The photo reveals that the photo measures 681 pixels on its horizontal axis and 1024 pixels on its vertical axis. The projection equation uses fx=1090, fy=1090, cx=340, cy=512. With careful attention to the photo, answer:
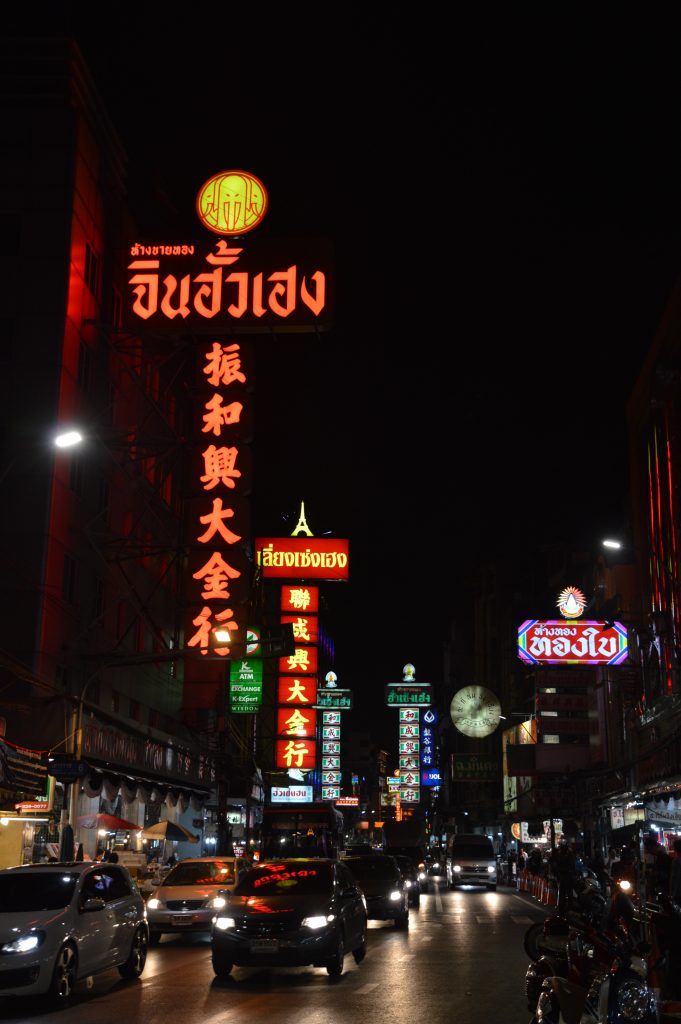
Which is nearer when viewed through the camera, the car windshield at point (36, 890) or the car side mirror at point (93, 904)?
the car windshield at point (36, 890)

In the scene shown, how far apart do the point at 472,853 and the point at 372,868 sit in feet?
74.2

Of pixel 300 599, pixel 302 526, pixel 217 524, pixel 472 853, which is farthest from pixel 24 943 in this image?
pixel 302 526

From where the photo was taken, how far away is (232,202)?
38125 millimetres

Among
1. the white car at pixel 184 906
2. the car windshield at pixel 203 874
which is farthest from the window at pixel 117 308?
the white car at pixel 184 906

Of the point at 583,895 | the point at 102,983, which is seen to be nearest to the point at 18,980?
the point at 102,983

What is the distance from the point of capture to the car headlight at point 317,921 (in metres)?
15.4

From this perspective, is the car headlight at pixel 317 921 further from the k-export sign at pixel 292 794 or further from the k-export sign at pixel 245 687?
the k-export sign at pixel 292 794

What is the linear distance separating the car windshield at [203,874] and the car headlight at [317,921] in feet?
23.2

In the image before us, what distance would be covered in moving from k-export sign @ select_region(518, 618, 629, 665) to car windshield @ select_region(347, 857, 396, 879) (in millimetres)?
17590

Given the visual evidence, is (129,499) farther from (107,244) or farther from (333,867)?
(333,867)

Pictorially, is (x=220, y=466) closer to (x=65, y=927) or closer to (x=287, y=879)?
(x=287, y=879)

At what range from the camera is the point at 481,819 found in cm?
12312

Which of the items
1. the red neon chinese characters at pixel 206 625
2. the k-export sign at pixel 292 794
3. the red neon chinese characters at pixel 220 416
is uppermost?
the red neon chinese characters at pixel 220 416

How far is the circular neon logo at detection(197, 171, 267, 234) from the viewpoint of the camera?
124ft
